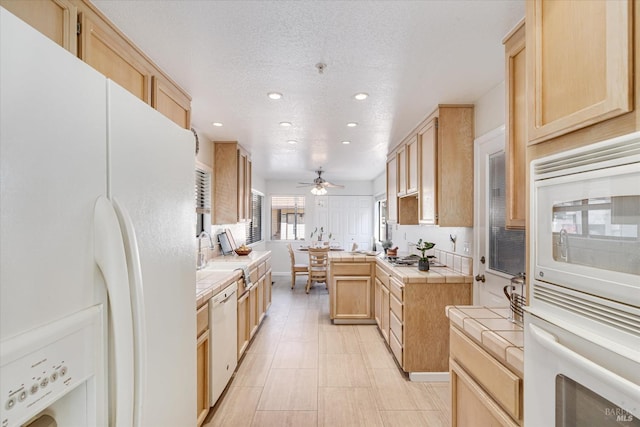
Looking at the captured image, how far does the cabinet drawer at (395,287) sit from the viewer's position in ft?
9.88

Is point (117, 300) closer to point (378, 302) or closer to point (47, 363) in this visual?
point (47, 363)

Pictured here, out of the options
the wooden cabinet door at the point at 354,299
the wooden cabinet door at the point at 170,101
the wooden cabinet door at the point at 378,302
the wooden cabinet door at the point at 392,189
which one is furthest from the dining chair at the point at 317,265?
the wooden cabinet door at the point at 170,101

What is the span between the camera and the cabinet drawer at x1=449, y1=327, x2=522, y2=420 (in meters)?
1.18

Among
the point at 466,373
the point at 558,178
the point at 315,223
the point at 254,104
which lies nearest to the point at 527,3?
the point at 558,178

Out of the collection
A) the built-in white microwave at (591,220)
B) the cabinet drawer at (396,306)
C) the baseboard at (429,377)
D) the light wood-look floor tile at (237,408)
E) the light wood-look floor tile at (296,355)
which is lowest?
the light wood-look floor tile at (237,408)

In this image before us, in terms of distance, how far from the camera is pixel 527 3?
3.85 feet

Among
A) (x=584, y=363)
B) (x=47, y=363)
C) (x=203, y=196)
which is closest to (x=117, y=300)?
(x=47, y=363)

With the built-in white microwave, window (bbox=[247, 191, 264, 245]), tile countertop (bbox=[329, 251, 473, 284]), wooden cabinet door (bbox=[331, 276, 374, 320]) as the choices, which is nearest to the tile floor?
wooden cabinet door (bbox=[331, 276, 374, 320])

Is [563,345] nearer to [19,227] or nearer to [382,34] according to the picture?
[19,227]

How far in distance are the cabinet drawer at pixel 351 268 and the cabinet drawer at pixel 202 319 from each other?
7.69ft

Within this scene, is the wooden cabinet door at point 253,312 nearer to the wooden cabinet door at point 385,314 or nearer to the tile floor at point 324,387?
the tile floor at point 324,387

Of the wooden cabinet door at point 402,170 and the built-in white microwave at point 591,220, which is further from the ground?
the wooden cabinet door at point 402,170

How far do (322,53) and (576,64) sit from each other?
1.29 metres

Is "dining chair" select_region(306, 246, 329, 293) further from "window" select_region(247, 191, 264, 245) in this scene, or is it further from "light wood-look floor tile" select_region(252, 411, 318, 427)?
"light wood-look floor tile" select_region(252, 411, 318, 427)
